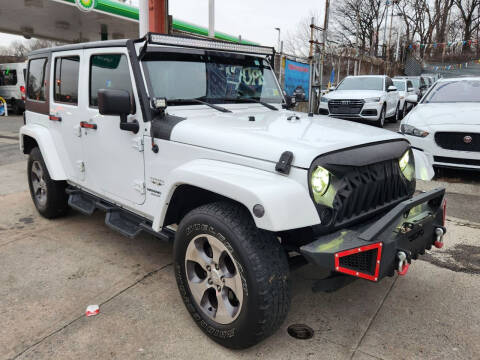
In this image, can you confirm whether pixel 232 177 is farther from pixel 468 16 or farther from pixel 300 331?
pixel 468 16

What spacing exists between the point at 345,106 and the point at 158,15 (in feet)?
20.6

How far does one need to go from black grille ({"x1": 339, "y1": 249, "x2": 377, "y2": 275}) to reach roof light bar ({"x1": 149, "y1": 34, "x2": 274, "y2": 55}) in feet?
6.97

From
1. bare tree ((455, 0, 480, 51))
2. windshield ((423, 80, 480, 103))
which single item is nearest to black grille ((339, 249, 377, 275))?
windshield ((423, 80, 480, 103))

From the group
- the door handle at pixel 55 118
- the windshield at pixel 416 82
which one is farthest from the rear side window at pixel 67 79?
the windshield at pixel 416 82

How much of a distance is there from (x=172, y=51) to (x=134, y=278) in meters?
1.91

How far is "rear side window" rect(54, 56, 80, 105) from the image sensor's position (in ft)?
13.1

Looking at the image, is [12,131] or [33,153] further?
[12,131]

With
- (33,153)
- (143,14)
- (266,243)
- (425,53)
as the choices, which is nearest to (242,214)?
(266,243)

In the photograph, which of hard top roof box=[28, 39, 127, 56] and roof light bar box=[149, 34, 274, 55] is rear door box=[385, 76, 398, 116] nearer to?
roof light bar box=[149, 34, 274, 55]

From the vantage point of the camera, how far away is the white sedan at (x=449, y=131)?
5941 mm

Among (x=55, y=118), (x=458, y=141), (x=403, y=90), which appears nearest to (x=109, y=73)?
(x=55, y=118)

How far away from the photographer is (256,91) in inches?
152

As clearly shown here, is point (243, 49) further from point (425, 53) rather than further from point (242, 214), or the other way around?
point (425, 53)

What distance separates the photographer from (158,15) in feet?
25.7
